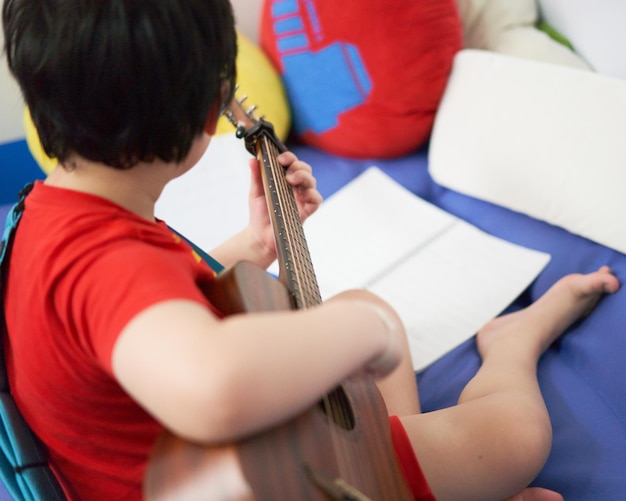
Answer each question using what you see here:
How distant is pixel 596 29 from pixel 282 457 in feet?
3.67

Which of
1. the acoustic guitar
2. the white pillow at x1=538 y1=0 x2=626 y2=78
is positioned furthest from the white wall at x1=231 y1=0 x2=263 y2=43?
the acoustic guitar

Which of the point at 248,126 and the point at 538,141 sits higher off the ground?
the point at 248,126

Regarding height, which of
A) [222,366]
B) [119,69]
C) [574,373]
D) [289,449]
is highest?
[119,69]

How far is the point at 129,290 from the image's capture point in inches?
16.6

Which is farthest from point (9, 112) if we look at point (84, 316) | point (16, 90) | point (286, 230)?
point (84, 316)

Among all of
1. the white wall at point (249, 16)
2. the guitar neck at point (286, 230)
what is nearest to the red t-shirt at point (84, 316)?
the guitar neck at point (286, 230)

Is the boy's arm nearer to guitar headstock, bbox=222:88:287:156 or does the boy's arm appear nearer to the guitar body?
the guitar body

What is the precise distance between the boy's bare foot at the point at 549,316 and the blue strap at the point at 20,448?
60cm

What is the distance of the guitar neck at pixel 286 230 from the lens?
0.64m

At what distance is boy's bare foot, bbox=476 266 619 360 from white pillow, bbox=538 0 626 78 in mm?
457

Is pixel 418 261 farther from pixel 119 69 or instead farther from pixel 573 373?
pixel 119 69

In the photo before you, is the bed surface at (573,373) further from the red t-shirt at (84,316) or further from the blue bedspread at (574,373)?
the red t-shirt at (84,316)

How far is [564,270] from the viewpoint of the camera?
1038mm

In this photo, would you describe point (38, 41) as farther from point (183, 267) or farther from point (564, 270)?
point (564, 270)
